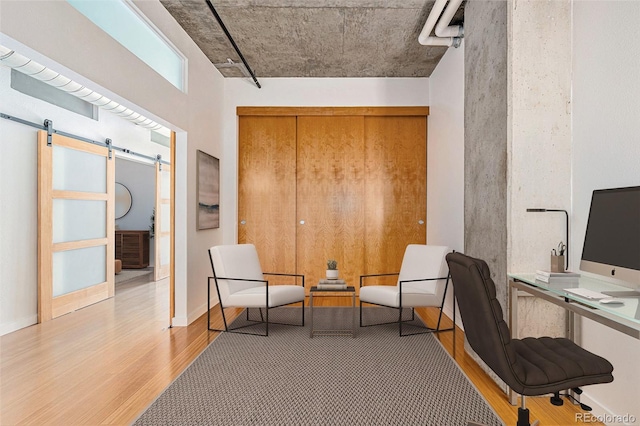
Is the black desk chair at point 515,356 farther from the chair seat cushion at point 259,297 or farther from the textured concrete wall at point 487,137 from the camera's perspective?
the chair seat cushion at point 259,297

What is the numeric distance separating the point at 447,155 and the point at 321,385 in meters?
3.26

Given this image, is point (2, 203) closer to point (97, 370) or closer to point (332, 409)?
point (97, 370)

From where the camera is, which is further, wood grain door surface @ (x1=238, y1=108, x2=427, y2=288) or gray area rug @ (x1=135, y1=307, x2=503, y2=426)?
wood grain door surface @ (x1=238, y1=108, x2=427, y2=288)

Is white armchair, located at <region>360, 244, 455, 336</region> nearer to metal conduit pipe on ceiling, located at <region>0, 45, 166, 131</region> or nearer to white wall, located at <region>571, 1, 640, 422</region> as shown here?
white wall, located at <region>571, 1, 640, 422</region>

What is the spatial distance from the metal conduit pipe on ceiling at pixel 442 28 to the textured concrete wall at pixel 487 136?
18cm

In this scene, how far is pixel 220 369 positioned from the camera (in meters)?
3.21

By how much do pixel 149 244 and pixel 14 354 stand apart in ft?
18.6

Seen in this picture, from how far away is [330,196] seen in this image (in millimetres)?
6082

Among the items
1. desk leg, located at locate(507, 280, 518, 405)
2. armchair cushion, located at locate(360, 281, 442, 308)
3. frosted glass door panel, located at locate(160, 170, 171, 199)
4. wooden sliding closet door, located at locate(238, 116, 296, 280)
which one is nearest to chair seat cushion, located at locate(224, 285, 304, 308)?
armchair cushion, located at locate(360, 281, 442, 308)

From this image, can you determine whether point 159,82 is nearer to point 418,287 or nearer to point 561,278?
point 418,287

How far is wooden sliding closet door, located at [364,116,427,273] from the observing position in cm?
606

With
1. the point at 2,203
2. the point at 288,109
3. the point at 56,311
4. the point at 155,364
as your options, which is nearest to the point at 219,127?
the point at 288,109

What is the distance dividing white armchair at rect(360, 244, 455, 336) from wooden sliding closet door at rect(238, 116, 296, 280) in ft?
6.38

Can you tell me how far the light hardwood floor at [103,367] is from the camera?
250cm
